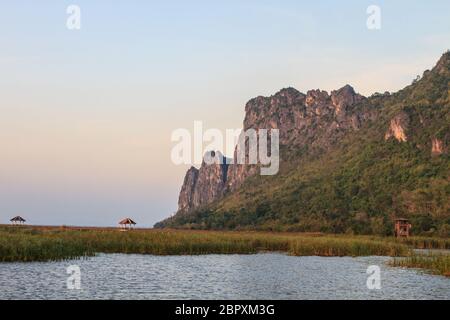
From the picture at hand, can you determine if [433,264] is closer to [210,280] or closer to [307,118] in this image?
[210,280]

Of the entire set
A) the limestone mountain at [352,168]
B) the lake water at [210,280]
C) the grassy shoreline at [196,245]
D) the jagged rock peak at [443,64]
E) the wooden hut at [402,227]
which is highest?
the jagged rock peak at [443,64]

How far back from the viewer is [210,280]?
35562mm

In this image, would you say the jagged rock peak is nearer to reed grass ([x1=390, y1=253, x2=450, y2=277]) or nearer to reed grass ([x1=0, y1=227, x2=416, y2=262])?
reed grass ([x1=0, y1=227, x2=416, y2=262])

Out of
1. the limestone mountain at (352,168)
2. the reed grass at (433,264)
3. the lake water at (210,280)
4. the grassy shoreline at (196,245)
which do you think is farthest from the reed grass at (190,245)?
the limestone mountain at (352,168)

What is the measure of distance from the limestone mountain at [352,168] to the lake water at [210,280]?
139 ft

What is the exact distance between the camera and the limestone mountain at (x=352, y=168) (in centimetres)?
9712

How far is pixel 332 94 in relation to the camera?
17350 cm

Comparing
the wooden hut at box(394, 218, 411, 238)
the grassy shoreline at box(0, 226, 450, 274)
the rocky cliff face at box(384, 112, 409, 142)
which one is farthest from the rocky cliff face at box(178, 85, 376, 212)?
the grassy shoreline at box(0, 226, 450, 274)

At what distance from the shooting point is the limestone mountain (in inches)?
3824

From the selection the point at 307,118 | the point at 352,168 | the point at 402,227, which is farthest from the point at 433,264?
the point at 307,118

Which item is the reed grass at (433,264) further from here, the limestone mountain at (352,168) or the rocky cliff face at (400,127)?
the rocky cliff face at (400,127)

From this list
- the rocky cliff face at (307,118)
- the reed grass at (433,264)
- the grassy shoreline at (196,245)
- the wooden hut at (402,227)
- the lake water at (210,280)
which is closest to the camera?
the lake water at (210,280)
